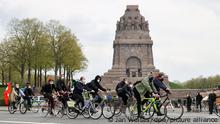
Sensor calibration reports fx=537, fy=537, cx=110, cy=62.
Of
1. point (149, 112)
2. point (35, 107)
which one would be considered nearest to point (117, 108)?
point (149, 112)

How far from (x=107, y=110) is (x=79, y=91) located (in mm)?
1563

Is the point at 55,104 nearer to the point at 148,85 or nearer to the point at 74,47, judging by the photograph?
the point at 148,85

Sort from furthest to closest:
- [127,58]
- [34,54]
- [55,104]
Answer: [127,58] < [34,54] < [55,104]

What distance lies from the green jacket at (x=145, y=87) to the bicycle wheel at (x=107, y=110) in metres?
1.80

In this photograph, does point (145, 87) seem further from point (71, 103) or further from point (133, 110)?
point (71, 103)

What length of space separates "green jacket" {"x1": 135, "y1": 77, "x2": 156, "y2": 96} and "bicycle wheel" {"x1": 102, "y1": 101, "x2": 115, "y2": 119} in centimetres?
180

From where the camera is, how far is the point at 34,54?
256 ft

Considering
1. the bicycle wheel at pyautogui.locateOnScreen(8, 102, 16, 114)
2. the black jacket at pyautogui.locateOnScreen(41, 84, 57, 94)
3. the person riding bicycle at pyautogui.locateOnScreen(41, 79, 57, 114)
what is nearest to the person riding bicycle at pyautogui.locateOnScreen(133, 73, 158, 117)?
the person riding bicycle at pyautogui.locateOnScreen(41, 79, 57, 114)

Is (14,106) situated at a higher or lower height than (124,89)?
lower

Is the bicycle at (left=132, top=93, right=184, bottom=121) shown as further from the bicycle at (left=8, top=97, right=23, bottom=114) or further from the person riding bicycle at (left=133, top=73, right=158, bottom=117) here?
the bicycle at (left=8, top=97, right=23, bottom=114)

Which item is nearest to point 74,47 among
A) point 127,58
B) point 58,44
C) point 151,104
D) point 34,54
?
point 58,44

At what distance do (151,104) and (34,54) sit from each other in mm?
57712

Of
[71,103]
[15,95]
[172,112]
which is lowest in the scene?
[172,112]

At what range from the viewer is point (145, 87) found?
22031 mm
